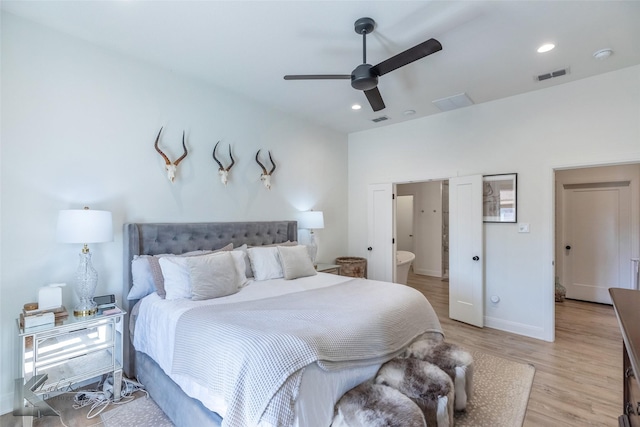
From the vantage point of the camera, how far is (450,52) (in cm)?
280

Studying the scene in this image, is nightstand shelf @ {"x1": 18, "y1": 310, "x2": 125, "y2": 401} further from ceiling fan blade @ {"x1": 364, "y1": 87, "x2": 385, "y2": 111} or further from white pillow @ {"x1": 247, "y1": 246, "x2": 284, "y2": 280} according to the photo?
ceiling fan blade @ {"x1": 364, "y1": 87, "x2": 385, "y2": 111}

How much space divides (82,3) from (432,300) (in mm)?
5876

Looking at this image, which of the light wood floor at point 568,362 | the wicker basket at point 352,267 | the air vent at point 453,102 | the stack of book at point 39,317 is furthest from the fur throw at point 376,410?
the air vent at point 453,102

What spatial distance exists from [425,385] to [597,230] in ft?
17.1

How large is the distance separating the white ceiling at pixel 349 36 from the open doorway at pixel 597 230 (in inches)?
100

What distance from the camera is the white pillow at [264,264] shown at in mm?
3266

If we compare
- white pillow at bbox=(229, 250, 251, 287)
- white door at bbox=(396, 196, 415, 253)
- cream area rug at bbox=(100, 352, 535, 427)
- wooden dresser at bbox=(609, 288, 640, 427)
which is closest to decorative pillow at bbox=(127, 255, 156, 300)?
white pillow at bbox=(229, 250, 251, 287)

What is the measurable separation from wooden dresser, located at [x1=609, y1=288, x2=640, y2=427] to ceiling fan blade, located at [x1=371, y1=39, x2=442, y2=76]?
1.83 metres

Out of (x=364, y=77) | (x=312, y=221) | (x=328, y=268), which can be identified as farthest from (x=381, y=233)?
(x=364, y=77)

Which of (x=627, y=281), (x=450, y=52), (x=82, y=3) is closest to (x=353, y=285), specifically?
(x=450, y=52)

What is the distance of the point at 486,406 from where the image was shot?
228 cm

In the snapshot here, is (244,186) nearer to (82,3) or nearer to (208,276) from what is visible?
(208,276)

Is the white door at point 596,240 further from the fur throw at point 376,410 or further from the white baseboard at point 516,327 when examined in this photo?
the fur throw at point 376,410

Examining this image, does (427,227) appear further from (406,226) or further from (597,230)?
(597,230)
